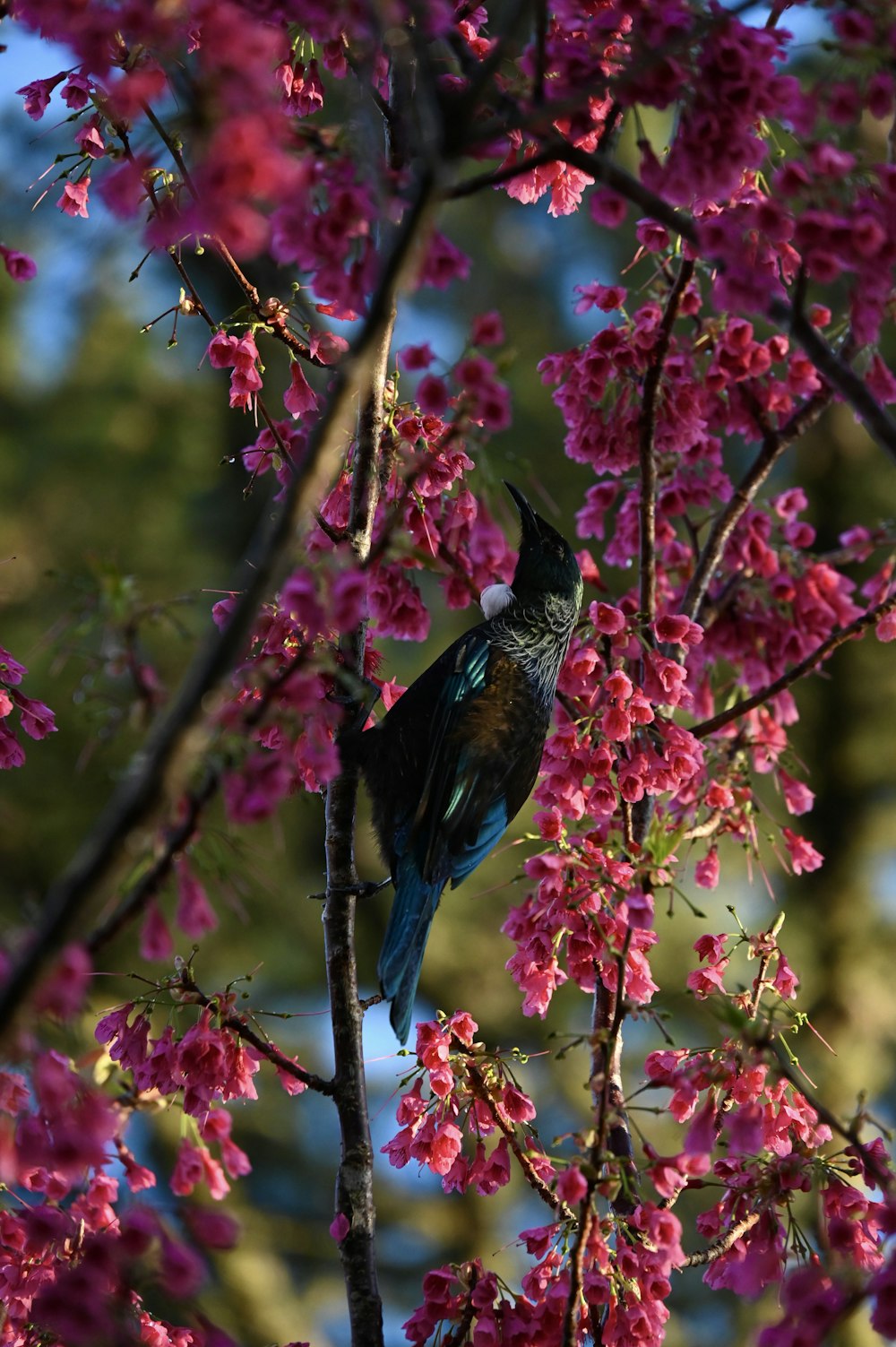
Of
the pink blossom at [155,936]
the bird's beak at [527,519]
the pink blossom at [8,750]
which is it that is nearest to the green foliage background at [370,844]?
the bird's beak at [527,519]

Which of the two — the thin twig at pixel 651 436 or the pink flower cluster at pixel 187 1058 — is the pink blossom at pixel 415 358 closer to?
the thin twig at pixel 651 436

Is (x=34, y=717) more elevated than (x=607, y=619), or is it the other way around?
(x=34, y=717)

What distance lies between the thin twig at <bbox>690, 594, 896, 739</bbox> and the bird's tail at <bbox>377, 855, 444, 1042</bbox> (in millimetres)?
549

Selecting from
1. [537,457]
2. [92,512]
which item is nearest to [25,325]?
[92,512]

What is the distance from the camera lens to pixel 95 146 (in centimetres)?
198

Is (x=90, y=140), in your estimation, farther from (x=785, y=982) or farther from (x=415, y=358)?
(x=785, y=982)

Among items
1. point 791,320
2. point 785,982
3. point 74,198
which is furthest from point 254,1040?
point 74,198

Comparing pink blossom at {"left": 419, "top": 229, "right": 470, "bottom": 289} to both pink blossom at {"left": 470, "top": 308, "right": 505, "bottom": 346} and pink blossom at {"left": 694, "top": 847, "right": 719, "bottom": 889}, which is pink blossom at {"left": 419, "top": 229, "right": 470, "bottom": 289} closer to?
pink blossom at {"left": 470, "top": 308, "right": 505, "bottom": 346}

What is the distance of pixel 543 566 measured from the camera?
2.73 meters

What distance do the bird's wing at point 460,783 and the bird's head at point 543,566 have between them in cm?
34

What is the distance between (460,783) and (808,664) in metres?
0.65

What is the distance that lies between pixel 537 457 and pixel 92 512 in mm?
3270

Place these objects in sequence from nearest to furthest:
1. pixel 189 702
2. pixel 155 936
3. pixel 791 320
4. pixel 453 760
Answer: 1. pixel 189 702
2. pixel 155 936
3. pixel 791 320
4. pixel 453 760

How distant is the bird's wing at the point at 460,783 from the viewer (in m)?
2.31
